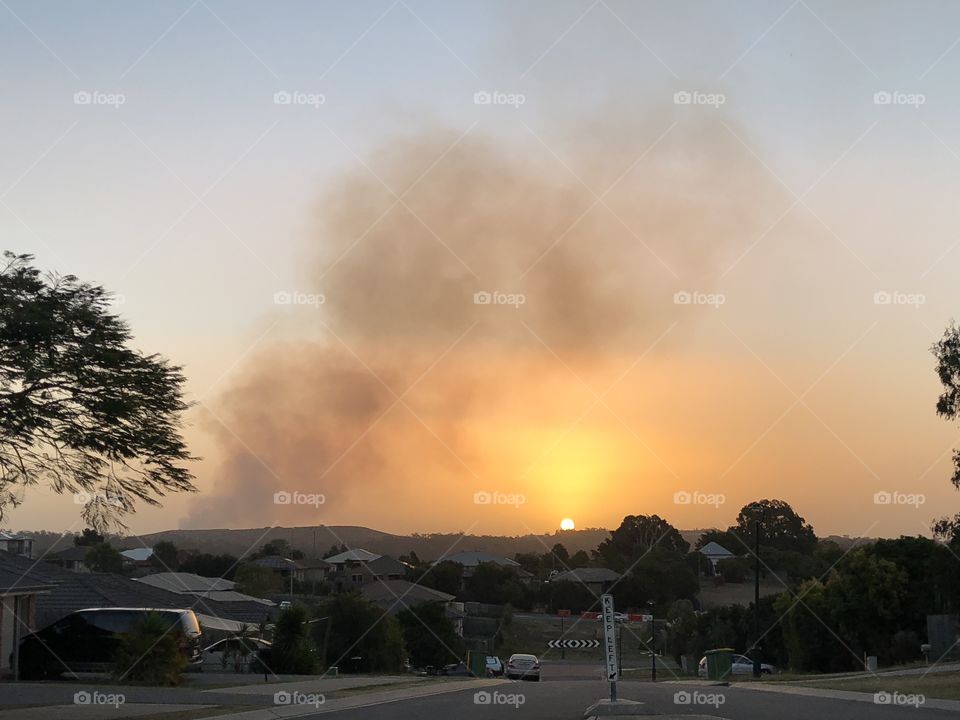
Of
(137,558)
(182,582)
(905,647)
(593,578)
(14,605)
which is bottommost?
(905,647)

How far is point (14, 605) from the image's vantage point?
29297mm

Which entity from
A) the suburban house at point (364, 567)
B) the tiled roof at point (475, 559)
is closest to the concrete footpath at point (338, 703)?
the suburban house at point (364, 567)

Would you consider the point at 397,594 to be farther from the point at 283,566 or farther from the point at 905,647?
the point at 283,566

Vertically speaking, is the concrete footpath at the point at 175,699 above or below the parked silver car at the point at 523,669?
above

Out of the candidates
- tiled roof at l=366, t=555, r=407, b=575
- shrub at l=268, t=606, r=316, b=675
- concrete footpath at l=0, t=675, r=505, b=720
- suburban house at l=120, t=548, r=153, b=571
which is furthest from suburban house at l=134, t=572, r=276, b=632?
suburban house at l=120, t=548, r=153, b=571

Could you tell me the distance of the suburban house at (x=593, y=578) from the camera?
104 m

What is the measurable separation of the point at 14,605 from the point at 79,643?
9.60ft

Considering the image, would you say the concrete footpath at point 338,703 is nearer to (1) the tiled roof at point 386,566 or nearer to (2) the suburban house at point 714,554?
(1) the tiled roof at point 386,566

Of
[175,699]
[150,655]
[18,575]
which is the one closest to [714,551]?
[18,575]

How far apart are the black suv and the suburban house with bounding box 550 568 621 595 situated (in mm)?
77535

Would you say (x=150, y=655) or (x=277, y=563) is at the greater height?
(x=277, y=563)

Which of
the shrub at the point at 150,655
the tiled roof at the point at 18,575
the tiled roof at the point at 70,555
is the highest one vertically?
the tiled roof at the point at 70,555

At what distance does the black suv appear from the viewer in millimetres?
27484

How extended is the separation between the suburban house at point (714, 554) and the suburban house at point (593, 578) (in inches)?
1033
